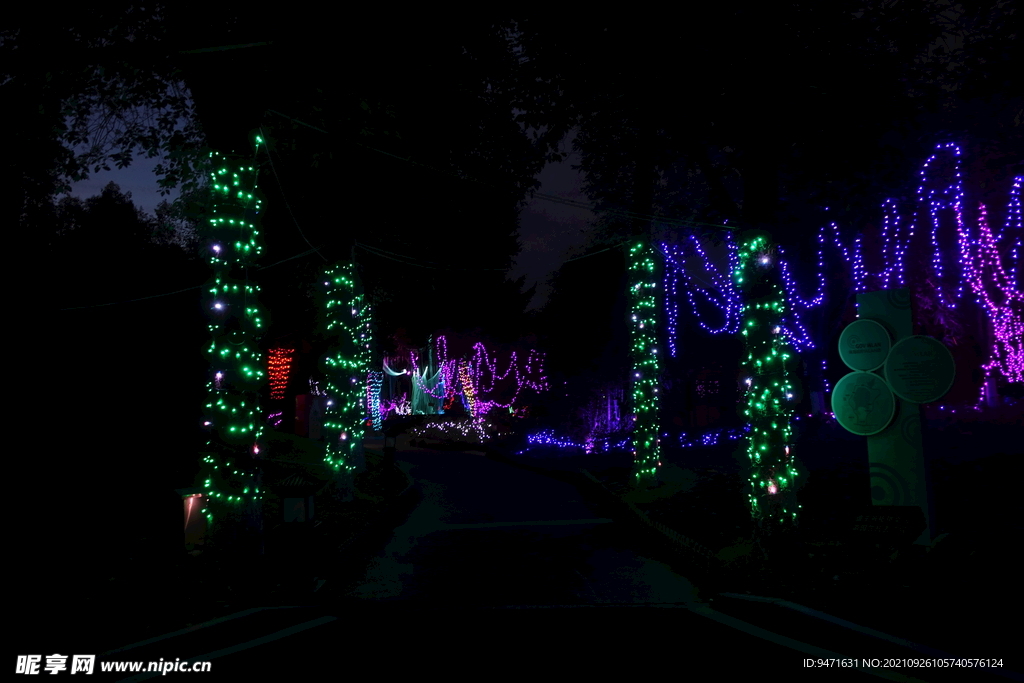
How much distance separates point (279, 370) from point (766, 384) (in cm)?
2415

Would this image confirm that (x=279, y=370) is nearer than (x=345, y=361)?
No

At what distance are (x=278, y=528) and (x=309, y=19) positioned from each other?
21.4 ft

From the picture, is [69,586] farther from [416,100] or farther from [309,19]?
[416,100]

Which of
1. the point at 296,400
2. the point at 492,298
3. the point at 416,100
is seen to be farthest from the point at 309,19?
the point at 492,298

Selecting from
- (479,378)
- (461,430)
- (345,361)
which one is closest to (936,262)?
(345,361)

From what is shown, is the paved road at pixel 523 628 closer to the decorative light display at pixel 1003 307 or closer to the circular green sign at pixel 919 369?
the circular green sign at pixel 919 369

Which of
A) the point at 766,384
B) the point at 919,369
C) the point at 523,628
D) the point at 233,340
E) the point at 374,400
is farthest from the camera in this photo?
the point at 374,400

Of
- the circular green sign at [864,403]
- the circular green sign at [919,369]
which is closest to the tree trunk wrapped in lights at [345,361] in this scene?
the circular green sign at [864,403]

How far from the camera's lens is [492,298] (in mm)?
43000

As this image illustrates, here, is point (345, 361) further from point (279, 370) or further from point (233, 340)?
point (279, 370)

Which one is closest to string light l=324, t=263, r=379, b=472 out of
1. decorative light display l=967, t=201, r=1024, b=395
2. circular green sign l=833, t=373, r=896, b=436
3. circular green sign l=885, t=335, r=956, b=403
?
circular green sign l=833, t=373, r=896, b=436

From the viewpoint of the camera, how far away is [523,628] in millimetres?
5379

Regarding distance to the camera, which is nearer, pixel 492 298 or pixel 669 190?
pixel 669 190

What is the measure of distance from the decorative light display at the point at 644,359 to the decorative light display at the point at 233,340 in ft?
26.4
